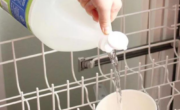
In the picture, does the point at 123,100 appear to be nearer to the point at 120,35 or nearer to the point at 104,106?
the point at 104,106

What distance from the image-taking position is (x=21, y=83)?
114 cm

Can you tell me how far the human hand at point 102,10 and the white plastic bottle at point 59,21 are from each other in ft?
0.10

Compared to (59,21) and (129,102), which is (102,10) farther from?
(129,102)

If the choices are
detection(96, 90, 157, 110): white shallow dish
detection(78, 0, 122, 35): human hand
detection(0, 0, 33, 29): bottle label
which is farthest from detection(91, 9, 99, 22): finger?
detection(96, 90, 157, 110): white shallow dish

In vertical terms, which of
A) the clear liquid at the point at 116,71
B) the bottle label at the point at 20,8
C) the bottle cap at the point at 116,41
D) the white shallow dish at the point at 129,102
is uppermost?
the bottle label at the point at 20,8

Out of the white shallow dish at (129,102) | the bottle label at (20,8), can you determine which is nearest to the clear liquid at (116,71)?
the white shallow dish at (129,102)

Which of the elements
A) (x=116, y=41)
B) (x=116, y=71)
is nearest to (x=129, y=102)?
(x=116, y=71)

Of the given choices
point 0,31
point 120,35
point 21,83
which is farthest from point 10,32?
point 120,35

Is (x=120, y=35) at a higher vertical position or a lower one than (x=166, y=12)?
higher

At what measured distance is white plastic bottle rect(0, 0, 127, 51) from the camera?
2.38ft

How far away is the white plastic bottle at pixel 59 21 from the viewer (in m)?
0.73

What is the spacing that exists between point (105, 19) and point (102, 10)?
0.02 metres

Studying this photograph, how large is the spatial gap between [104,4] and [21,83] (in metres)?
0.55

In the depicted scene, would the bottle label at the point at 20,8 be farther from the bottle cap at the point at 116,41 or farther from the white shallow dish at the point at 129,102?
the white shallow dish at the point at 129,102
